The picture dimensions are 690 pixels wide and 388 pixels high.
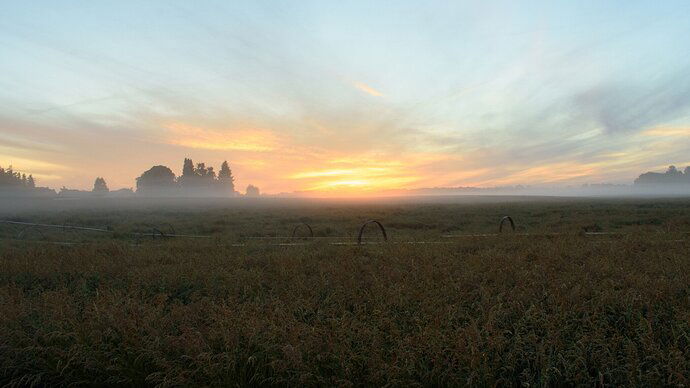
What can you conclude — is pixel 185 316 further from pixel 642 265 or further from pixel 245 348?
pixel 642 265

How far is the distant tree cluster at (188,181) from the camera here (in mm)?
147075

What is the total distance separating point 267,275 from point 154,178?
174228 mm

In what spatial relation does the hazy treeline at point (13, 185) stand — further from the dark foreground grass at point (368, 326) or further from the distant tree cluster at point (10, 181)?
the dark foreground grass at point (368, 326)

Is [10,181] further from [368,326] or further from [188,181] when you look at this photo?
[368,326]

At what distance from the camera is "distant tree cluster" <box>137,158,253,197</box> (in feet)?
483

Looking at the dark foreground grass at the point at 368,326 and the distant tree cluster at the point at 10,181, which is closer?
the dark foreground grass at the point at 368,326

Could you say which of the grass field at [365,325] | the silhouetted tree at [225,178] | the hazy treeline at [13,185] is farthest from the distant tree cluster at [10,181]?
the grass field at [365,325]

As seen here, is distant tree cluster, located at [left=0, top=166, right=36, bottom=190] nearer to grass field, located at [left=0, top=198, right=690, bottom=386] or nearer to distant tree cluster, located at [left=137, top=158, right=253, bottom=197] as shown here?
distant tree cluster, located at [left=137, top=158, right=253, bottom=197]

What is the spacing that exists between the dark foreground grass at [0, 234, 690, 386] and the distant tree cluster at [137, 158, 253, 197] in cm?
15139

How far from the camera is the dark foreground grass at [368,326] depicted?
12.4ft

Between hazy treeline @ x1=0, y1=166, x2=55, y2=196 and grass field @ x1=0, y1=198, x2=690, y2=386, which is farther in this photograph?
hazy treeline @ x1=0, y1=166, x2=55, y2=196

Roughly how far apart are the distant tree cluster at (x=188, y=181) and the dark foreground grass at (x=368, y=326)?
497ft

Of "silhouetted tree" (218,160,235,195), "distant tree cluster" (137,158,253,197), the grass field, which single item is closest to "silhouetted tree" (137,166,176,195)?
"distant tree cluster" (137,158,253,197)

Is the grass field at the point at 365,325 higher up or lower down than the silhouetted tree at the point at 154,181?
lower down
